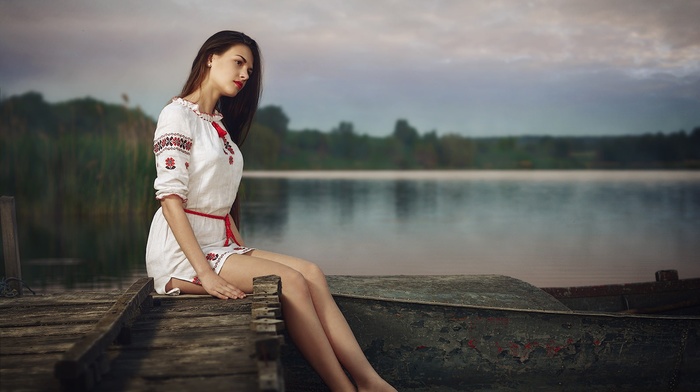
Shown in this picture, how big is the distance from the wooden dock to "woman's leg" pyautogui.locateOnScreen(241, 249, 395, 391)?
0.74ft

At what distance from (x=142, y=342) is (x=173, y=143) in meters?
0.81

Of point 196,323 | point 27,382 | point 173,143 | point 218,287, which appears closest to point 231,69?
point 173,143

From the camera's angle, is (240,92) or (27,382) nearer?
(27,382)

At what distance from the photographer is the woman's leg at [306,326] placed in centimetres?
237

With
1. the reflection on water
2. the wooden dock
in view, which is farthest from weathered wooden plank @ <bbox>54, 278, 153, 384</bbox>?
the reflection on water

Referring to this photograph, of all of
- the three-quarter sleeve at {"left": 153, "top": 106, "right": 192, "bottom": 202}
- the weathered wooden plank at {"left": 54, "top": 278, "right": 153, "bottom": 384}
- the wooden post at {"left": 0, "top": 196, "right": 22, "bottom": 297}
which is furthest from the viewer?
the wooden post at {"left": 0, "top": 196, "right": 22, "bottom": 297}

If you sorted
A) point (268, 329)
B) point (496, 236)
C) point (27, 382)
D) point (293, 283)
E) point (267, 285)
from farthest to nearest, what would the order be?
1. point (496, 236)
2. point (293, 283)
3. point (267, 285)
4. point (268, 329)
5. point (27, 382)

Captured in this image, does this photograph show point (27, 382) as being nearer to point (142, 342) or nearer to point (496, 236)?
point (142, 342)

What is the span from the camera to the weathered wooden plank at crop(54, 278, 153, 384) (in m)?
1.55

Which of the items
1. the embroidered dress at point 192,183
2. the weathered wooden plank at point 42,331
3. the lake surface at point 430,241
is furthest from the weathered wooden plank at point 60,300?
the lake surface at point 430,241

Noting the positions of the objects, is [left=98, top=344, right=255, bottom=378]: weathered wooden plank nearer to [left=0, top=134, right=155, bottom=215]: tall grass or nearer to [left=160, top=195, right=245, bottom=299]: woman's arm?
[left=160, top=195, right=245, bottom=299]: woman's arm

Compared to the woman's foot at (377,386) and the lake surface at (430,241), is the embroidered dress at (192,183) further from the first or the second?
the lake surface at (430,241)

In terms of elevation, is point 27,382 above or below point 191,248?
below

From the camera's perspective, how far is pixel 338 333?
246 centimetres
